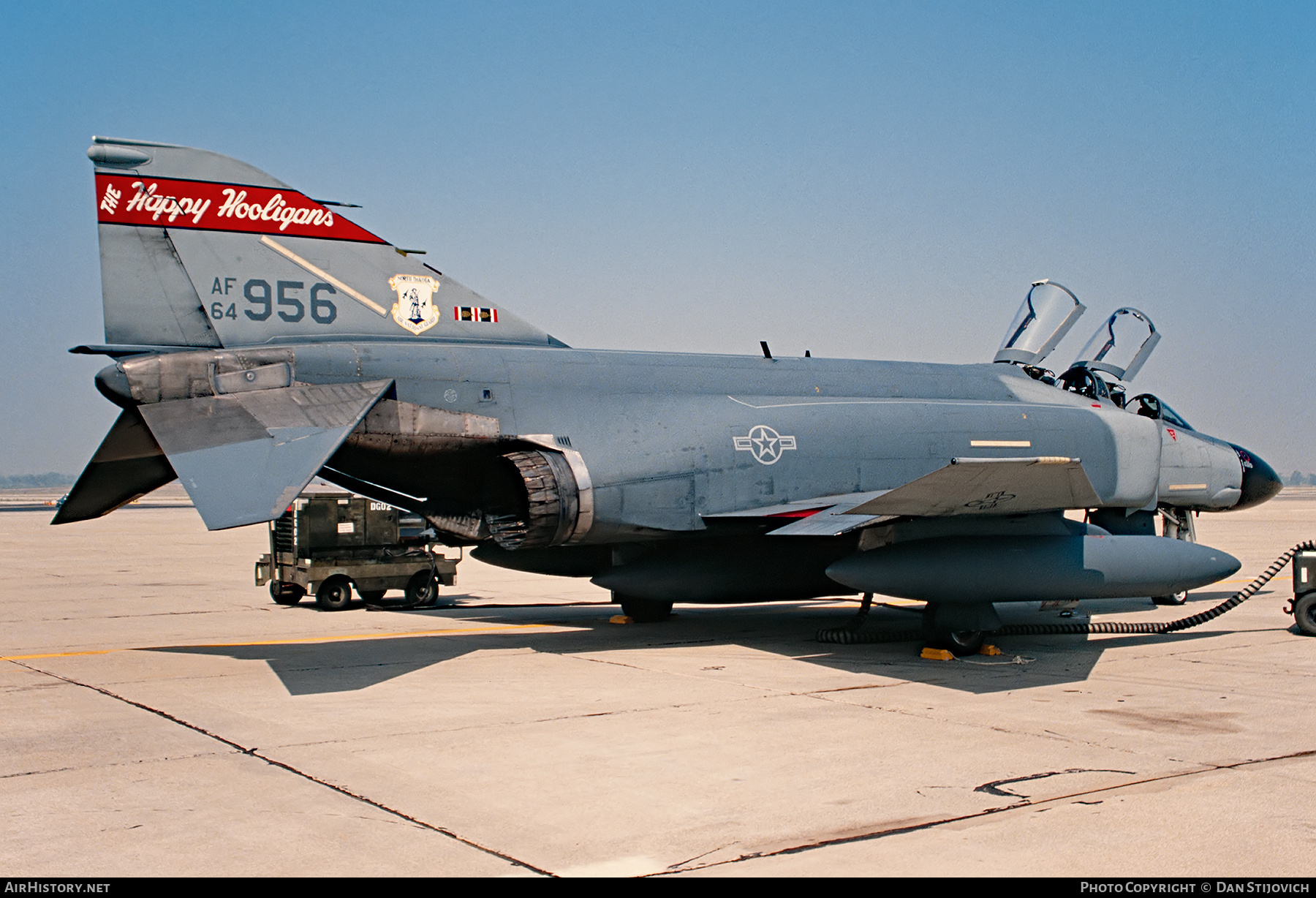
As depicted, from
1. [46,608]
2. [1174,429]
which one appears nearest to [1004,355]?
[1174,429]

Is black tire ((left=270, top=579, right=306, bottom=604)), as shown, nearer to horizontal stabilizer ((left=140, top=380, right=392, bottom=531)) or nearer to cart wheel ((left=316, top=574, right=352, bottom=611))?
cart wheel ((left=316, top=574, right=352, bottom=611))

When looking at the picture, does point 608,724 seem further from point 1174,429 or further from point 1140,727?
point 1174,429

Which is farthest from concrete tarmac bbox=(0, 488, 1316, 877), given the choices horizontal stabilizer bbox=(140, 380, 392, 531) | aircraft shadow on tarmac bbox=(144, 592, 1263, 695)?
horizontal stabilizer bbox=(140, 380, 392, 531)

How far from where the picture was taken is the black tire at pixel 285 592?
49.4 ft

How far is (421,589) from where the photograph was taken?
15117 millimetres

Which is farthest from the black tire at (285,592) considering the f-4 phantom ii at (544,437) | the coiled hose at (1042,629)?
the coiled hose at (1042,629)

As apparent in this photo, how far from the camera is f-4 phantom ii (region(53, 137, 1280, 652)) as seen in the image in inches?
364

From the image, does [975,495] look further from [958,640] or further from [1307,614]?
[1307,614]

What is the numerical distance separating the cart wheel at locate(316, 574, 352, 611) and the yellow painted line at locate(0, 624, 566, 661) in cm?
283

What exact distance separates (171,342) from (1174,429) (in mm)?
11704

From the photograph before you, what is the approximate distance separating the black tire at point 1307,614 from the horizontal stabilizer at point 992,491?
3.68 metres

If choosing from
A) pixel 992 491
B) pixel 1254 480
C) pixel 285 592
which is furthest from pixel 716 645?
pixel 1254 480

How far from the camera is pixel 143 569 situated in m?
22.1

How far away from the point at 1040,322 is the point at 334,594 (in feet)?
33.5
